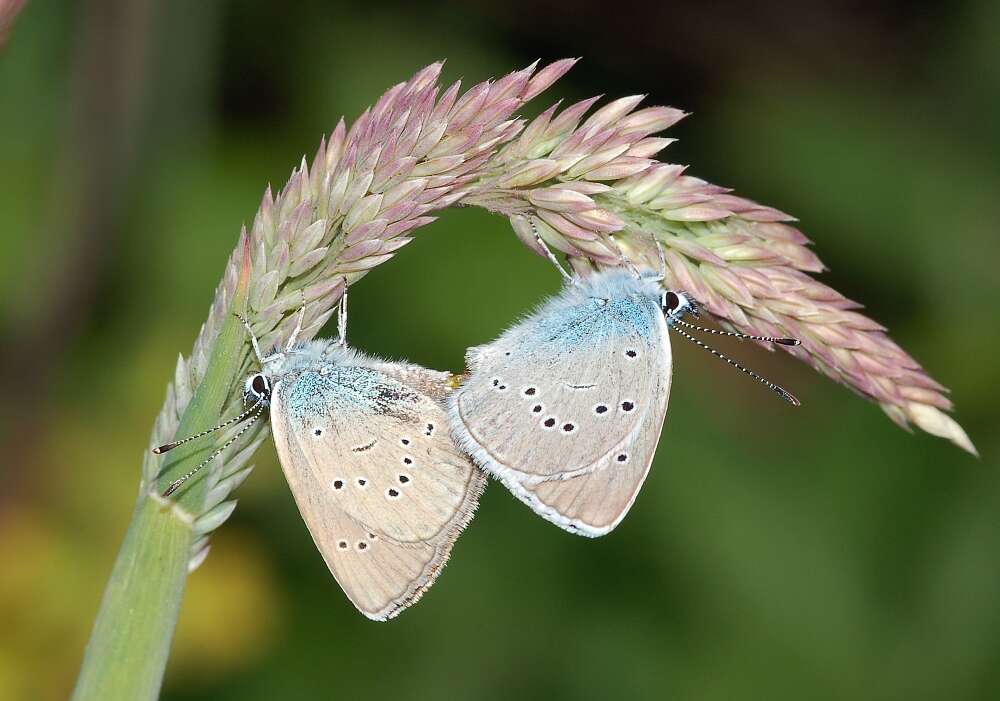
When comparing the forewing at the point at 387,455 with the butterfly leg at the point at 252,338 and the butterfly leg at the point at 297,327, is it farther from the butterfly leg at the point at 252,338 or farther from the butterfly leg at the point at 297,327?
the butterfly leg at the point at 252,338

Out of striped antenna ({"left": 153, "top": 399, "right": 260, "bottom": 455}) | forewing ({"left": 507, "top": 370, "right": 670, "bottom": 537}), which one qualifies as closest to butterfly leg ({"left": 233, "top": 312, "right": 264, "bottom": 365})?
striped antenna ({"left": 153, "top": 399, "right": 260, "bottom": 455})

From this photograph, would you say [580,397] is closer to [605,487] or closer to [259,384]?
[605,487]

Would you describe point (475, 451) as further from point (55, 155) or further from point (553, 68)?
point (55, 155)

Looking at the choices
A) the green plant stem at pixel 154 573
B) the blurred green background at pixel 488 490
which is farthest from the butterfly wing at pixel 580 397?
the blurred green background at pixel 488 490

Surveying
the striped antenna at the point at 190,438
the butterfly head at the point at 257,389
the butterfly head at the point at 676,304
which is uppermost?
the butterfly head at the point at 676,304

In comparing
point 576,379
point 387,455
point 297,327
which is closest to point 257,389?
point 297,327

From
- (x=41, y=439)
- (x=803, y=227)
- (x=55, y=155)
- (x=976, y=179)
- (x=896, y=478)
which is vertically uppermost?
(x=976, y=179)

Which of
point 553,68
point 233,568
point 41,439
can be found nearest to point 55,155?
point 41,439
